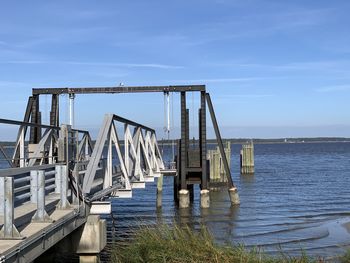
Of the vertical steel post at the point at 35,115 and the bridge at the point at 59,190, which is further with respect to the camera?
the vertical steel post at the point at 35,115

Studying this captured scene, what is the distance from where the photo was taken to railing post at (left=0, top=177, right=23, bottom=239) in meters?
6.96

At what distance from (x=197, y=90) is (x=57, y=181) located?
45.9 ft

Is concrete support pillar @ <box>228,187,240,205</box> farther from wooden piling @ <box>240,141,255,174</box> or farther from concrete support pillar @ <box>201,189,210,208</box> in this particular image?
wooden piling @ <box>240,141,255,174</box>

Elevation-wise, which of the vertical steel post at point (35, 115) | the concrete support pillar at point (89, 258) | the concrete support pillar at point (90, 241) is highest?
the vertical steel post at point (35, 115)

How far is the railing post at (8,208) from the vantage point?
6.96 metres

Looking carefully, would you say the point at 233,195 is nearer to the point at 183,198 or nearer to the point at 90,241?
the point at 183,198

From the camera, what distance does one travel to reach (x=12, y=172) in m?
8.96

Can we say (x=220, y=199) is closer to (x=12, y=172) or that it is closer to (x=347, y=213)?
(x=347, y=213)

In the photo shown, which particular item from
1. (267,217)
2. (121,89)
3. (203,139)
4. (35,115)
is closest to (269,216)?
(267,217)

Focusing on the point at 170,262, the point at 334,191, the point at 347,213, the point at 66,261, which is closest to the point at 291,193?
the point at 334,191

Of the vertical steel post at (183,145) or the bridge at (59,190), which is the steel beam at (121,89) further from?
the bridge at (59,190)

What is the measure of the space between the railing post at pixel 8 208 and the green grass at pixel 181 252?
2.99 m

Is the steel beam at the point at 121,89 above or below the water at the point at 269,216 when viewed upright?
above

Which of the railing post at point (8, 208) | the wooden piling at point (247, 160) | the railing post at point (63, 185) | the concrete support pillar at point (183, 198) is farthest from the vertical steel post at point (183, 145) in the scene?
the wooden piling at point (247, 160)
